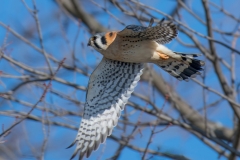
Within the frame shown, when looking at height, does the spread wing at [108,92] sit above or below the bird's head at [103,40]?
below

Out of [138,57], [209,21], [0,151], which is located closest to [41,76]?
[0,151]

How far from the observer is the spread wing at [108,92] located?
5461mm

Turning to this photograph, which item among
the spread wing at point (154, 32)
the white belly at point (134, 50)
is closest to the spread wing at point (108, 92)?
the white belly at point (134, 50)

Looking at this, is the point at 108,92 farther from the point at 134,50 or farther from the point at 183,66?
the point at 183,66

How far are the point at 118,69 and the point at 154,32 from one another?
33.6 inches

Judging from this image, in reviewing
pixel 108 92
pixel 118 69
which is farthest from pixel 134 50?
pixel 108 92

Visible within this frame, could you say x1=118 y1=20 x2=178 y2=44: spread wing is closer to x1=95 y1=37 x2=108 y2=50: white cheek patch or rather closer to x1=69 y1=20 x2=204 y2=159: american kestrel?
x1=69 y1=20 x2=204 y2=159: american kestrel

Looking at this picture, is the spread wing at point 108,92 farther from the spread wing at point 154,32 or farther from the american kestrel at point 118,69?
the spread wing at point 154,32

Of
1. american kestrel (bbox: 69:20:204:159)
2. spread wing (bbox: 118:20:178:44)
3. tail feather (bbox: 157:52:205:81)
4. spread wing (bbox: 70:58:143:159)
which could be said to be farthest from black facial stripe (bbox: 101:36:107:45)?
tail feather (bbox: 157:52:205:81)

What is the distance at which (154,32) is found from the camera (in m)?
4.92

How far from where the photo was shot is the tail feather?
5.33 m

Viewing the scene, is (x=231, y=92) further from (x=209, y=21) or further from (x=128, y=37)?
(x=128, y=37)

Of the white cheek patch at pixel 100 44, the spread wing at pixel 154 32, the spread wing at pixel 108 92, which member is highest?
the spread wing at pixel 154 32

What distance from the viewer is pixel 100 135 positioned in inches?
210
